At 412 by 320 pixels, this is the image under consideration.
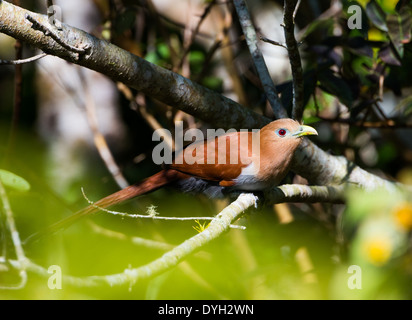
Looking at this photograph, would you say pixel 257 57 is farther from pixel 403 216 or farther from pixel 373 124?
pixel 403 216

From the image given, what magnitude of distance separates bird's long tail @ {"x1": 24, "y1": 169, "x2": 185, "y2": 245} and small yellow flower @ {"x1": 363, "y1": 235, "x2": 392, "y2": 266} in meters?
1.85

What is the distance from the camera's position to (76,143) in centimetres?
458

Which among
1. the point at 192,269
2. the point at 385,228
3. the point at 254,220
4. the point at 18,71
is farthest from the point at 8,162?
the point at 385,228

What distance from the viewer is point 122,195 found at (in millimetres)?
3217

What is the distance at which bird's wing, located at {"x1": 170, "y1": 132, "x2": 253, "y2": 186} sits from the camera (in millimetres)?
3287

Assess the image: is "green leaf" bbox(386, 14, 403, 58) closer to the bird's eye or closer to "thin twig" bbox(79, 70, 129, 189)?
the bird's eye

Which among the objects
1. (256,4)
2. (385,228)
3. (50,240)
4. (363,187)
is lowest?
(385,228)

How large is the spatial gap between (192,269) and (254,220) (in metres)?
0.79

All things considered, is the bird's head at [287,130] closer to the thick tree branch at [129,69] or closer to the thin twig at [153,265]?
the thick tree branch at [129,69]

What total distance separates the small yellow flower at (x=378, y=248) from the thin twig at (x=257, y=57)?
208cm

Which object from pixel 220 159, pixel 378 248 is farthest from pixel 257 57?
pixel 378 248

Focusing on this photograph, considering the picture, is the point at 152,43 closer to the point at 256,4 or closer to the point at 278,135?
the point at 256,4

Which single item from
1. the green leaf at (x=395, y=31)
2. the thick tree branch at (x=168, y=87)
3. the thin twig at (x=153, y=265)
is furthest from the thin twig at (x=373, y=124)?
the thin twig at (x=153, y=265)

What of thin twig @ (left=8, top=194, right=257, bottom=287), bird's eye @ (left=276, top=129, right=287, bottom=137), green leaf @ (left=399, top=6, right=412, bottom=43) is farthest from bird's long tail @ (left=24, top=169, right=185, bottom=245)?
green leaf @ (left=399, top=6, right=412, bottom=43)
